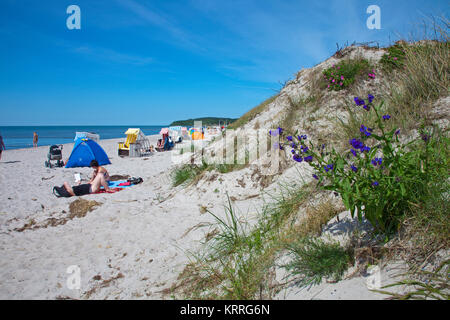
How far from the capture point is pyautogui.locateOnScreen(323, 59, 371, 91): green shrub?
6.62 metres

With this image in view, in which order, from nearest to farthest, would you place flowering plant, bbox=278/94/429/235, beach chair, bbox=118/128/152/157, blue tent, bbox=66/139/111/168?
flowering plant, bbox=278/94/429/235 → blue tent, bbox=66/139/111/168 → beach chair, bbox=118/128/152/157

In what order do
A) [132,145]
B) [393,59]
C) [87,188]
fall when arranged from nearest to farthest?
[393,59] < [87,188] < [132,145]

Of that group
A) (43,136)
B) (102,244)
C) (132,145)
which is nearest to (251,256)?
(102,244)

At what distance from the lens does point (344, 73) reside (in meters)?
6.73

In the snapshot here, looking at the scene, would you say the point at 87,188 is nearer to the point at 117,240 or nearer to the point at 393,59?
the point at 117,240

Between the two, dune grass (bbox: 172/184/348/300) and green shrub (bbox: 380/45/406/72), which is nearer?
dune grass (bbox: 172/184/348/300)

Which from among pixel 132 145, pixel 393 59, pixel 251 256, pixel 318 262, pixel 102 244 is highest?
pixel 393 59

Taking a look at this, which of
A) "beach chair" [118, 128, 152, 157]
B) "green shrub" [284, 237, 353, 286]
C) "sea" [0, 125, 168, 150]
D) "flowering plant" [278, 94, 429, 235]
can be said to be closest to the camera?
"flowering plant" [278, 94, 429, 235]

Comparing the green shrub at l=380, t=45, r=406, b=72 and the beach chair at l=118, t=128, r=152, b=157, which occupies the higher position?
the green shrub at l=380, t=45, r=406, b=72

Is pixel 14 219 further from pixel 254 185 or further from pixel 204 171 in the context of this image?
pixel 254 185

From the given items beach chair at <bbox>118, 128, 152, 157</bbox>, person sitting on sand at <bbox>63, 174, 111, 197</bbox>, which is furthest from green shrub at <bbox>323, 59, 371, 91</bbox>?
beach chair at <bbox>118, 128, 152, 157</bbox>

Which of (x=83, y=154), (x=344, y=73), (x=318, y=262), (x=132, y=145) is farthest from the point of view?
(x=132, y=145)

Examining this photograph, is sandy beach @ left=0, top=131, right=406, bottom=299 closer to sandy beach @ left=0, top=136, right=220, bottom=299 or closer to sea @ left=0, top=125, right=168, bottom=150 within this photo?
sandy beach @ left=0, top=136, right=220, bottom=299

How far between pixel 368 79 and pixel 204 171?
501 centimetres
